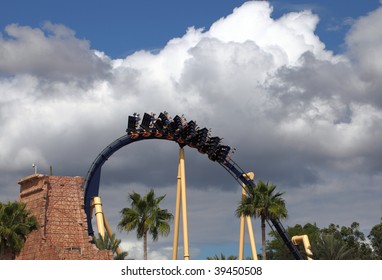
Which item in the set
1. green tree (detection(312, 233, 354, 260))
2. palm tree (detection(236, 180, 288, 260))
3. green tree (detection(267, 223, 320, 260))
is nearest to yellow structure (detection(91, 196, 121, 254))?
palm tree (detection(236, 180, 288, 260))

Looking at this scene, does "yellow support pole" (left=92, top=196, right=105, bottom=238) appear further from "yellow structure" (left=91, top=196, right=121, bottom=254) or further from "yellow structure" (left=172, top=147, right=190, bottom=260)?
"yellow structure" (left=172, top=147, right=190, bottom=260)

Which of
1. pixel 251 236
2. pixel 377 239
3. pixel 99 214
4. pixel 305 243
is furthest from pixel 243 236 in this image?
pixel 377 239

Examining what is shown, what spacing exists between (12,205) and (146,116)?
1447 centimetres

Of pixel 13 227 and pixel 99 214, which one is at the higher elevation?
pixel 99 214

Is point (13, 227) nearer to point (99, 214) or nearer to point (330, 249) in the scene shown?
point (99, 214)

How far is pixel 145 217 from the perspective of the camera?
60.0 m

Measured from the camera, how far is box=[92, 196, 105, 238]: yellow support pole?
5847 centimetres

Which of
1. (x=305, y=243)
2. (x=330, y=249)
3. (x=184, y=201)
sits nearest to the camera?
(x=184, y=201)

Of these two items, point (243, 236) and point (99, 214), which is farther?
point (243, 236)

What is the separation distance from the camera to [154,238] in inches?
2373

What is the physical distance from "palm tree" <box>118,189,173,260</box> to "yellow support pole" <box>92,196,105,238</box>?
5.92ft

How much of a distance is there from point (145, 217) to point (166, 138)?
7.49m

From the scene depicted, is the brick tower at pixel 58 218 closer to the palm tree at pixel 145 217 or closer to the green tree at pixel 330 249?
the palm tree at pixel 145 217

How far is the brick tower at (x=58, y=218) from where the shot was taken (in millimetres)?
52344
